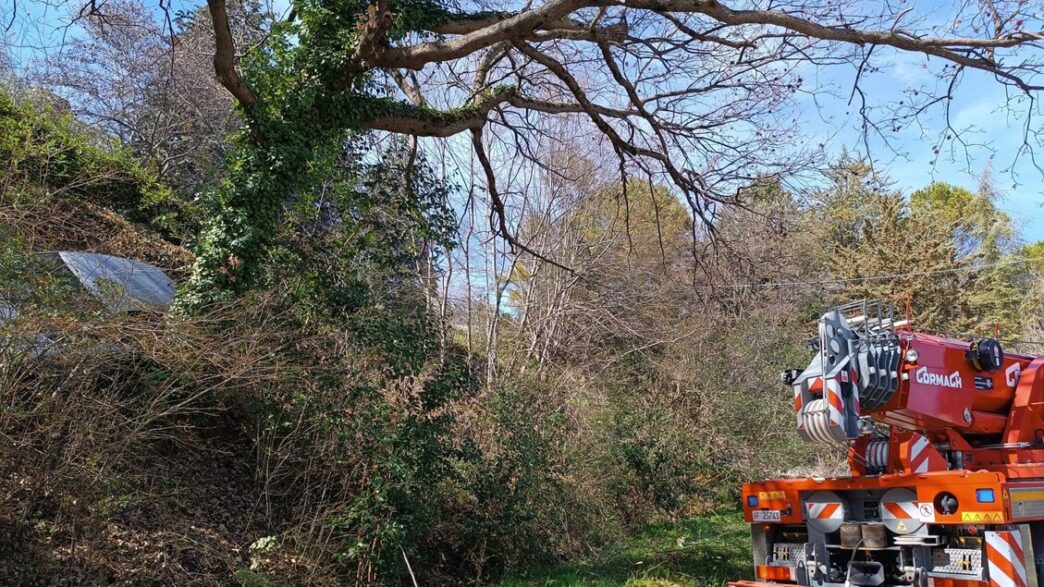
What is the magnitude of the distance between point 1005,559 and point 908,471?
1.04 m

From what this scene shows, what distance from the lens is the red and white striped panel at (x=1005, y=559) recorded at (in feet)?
20.2

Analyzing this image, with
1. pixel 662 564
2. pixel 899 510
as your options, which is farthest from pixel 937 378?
pixel 662 564

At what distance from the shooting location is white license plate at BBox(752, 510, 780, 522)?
304 inches

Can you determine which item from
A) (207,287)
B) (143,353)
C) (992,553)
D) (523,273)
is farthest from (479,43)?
(523,273)

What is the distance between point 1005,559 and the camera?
20.3 feet

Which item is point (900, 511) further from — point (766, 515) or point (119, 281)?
point (119, 281)

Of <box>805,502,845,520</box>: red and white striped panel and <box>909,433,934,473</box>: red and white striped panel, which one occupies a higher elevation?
<box>909,433,934,473</box>: red and white striped panel

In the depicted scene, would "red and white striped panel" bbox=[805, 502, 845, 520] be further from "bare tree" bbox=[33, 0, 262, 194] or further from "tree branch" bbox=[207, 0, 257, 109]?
"bare tree" bbox=[33, 0, 262, 194]

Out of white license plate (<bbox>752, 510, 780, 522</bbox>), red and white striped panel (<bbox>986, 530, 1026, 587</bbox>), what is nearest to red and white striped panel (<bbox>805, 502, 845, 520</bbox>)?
white license plate (<bbox>752, 510, 780, 522</bbox>)

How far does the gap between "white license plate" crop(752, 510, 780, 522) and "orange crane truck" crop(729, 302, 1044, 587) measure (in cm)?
1

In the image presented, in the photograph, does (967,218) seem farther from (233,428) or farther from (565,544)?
(233,428)

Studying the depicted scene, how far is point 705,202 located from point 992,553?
668 cm

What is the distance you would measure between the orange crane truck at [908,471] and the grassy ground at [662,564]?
6.73 ft

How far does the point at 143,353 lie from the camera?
6.85 metres
